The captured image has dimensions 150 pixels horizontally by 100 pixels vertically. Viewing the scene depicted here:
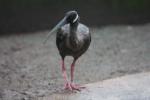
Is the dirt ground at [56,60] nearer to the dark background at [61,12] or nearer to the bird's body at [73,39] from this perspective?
the dark background at [61,12]

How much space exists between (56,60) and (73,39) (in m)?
2.66

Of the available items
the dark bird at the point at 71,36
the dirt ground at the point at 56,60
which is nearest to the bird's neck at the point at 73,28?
the dark bird at the point at 71,36

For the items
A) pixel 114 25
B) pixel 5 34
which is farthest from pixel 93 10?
pixel 5 34

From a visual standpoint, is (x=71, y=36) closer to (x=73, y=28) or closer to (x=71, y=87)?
(x=73, y=28)

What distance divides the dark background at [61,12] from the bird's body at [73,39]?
15.4 ft

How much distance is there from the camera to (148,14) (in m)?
12.0

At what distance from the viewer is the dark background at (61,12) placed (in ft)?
37.5

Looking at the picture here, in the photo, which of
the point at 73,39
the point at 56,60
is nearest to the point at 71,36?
the point at 73,39

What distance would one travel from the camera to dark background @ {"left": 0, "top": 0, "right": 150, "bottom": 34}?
11438 mm

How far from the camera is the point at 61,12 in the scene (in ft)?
38.1

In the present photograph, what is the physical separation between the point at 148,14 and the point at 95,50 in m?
2.72

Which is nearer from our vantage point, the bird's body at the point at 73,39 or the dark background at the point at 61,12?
the bird's body at the point at 73,39

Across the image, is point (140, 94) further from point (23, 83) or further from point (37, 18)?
point (37, 18)

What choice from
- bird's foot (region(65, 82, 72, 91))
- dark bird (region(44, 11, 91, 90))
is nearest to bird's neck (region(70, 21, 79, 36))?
dark bird (region(44, 11, 91, 90))
